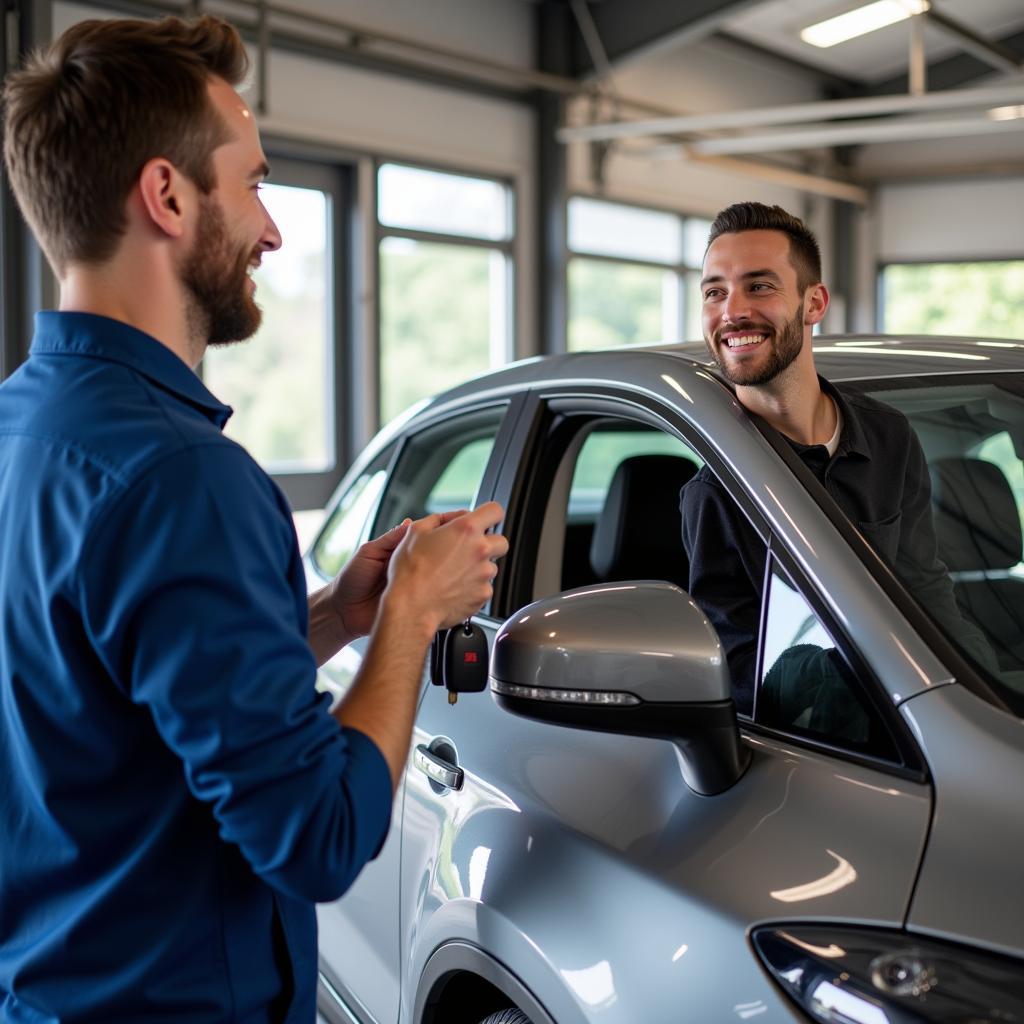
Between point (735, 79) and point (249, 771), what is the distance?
10.9m

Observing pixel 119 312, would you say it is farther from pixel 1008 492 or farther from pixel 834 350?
pixel 1008 492

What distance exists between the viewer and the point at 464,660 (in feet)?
4.64

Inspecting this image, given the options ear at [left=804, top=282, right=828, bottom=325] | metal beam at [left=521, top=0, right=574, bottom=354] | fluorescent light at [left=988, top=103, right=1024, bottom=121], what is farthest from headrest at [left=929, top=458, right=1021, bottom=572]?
metal beam at [left=521, top=0, right=574, bottom=354]

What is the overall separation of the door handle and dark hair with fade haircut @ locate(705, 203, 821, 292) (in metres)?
0.94

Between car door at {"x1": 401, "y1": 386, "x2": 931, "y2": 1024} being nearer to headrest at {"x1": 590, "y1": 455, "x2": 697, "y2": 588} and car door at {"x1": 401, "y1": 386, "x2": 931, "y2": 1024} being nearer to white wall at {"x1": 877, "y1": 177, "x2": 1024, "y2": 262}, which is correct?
headrest at {"x1": 590, "y1": 455, "x2": 697, "y2": 588}

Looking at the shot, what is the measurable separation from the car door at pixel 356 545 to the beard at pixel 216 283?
0.71 m

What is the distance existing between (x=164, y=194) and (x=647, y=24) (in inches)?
311

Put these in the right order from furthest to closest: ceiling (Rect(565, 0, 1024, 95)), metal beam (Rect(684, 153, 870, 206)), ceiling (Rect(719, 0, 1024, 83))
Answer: metal beam (Rect(684, 153, 870, 206)) → ceiling (Rect(719, 0, 1024, 83)) → ceiling (Rect(565, 0, 1024, 95))

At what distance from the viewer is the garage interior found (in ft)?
24.0

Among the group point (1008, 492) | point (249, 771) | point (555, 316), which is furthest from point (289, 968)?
point (555, 316)

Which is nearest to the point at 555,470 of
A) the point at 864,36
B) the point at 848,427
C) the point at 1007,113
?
the point at 848,427

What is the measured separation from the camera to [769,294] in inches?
73.9

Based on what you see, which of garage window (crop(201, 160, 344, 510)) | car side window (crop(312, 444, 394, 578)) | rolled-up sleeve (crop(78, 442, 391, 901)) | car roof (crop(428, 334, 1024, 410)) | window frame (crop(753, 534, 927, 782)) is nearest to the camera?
rolled-up sleeve (crop(78, 442, 391, 901))

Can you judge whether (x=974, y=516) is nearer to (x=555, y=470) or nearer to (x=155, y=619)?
(x=555, y=470)
